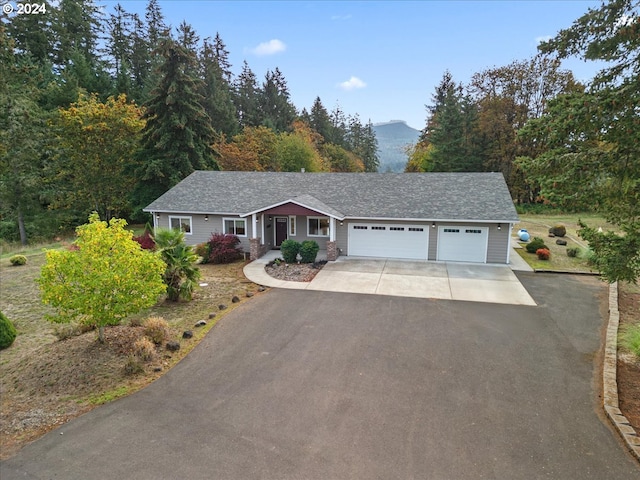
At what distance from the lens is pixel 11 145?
1054 inches

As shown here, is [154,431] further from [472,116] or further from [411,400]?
[472,116]

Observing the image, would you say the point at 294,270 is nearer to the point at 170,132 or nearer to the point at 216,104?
the point at 170,132

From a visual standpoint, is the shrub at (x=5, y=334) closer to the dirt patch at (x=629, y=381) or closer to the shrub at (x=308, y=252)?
the shrub at (x=308, y=252)

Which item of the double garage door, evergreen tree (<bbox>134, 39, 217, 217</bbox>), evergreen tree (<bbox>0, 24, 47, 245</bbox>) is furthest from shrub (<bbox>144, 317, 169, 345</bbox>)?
evergreen tree (<bbox>0, 24, 47, 245</bbox>)

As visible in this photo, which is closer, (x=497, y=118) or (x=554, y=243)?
(x=554, y=243)

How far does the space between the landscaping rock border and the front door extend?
14.9 m

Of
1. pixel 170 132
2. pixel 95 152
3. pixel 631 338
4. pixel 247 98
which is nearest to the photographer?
pixel 631 338

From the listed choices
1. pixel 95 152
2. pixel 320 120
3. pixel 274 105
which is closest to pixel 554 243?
pixel 95 152

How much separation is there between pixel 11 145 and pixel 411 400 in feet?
102

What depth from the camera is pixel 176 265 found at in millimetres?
13422

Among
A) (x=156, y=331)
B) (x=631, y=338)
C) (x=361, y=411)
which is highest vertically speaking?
(x=156, y=331)

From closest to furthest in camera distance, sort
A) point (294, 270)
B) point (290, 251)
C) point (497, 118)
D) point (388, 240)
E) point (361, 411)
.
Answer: point (361, 411) < point (294, 270) < point (290, 251) < point (388, 240) < point (497, 118)

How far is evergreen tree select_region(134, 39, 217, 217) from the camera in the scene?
93.9 feet

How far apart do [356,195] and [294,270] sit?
6510 mm
